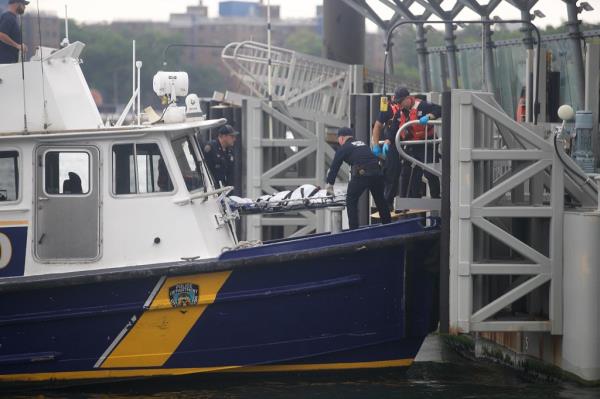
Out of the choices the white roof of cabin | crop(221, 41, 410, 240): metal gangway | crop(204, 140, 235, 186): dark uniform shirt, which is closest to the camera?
the white roof of cabin

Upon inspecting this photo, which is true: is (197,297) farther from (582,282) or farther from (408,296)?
(582,282)

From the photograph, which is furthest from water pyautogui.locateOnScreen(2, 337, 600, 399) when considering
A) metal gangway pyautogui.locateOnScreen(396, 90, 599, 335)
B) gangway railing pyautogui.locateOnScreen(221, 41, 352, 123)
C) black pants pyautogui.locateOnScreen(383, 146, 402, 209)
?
gangway railing pyautogui.locateOnScreen(221, 41, 352, 123)

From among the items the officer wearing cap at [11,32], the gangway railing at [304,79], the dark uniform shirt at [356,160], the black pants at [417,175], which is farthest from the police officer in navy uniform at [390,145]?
the gangway railing at [304,79]

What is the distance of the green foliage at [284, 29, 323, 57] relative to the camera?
3981 inches

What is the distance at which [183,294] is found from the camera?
11.4 meters

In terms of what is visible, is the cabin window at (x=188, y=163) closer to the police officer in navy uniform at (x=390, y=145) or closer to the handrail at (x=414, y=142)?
the handrail at (x=414, y=142)

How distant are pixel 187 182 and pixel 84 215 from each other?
39.0 inches

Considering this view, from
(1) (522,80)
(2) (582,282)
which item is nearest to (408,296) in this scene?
(2) (582,282)

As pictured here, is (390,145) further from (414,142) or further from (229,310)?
(229,310)

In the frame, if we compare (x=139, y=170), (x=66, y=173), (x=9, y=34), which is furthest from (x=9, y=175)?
(x=9, y=34)

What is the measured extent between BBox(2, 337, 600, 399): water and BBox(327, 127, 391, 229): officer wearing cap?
158 centimetres

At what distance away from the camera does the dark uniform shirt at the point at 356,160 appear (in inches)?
495

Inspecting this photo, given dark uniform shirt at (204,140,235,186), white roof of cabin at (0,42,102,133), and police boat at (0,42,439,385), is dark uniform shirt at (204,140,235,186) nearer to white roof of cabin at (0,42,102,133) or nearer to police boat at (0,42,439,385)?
white roof of cabin at (0,42,102,133)

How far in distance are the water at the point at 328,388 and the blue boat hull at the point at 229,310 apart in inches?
6.3
